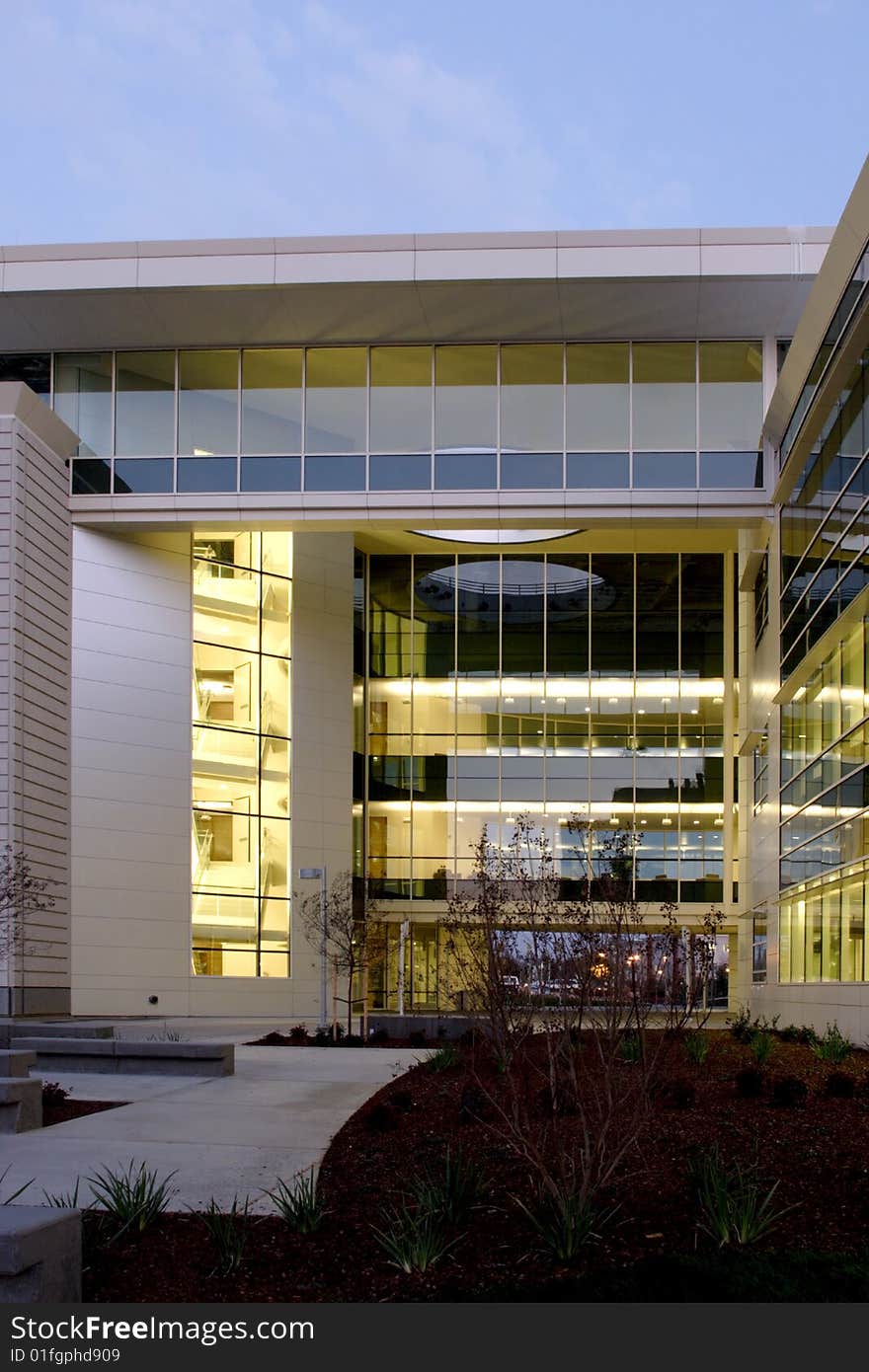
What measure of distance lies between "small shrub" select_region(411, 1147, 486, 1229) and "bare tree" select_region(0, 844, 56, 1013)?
16.5 m

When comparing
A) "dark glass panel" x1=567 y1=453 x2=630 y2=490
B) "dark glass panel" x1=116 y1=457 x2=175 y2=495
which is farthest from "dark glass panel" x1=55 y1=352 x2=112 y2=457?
"dark glass panel" x1=567 y1=453 x2=630 y2=490

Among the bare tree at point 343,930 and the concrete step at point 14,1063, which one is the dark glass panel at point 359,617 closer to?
the bare tree at point 343,930

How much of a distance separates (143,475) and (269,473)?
9.77ft

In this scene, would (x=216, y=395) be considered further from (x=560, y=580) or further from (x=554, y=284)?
(x=560, y=580)

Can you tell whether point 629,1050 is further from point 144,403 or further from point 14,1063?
point 144,403

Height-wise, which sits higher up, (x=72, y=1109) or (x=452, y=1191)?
(x=452, y=1191)

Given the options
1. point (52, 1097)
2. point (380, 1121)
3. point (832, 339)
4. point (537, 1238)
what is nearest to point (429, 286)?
point (832, 339)

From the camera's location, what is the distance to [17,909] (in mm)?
27562

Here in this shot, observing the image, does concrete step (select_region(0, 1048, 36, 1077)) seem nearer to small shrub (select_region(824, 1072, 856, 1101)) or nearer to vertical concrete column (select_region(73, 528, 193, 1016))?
small shrub (select_region(824, 1072, 856, 1101))

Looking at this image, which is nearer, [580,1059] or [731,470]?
[580,1059]

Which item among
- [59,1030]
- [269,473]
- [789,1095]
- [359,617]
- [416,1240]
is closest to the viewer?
[416,1240]

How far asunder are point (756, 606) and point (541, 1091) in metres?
24.4

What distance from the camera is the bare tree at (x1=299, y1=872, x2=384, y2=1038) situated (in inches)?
1212
